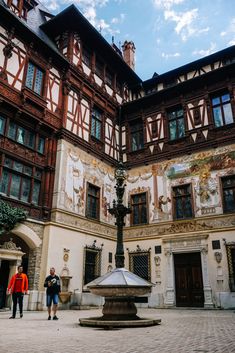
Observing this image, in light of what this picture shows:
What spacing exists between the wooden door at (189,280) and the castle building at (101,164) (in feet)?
0.16

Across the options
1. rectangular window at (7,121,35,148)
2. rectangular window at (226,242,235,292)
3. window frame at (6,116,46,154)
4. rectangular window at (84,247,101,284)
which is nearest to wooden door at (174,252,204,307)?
rectangular window at (226,242,235,292)

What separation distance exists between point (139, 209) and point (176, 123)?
5.42 m

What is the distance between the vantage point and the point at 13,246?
12359mm

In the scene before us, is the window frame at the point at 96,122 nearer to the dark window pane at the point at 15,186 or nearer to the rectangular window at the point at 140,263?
the dark window pane at the point at 15,186

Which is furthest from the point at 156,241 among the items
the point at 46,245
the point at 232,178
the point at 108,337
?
the point at 108,337

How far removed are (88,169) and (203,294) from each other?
8325mm

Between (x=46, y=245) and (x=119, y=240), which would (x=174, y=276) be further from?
(x=119, y=240)

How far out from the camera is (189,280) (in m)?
15.3

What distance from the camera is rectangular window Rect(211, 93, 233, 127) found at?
16.7m

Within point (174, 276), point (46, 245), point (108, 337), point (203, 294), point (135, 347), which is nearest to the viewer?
point (135, 347)

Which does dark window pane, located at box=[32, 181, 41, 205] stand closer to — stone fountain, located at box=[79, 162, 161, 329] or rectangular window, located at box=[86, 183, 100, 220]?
rectangular window, located at box=[86, 183, 100, 220]

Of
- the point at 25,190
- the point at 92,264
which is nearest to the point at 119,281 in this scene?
the point at 25,190

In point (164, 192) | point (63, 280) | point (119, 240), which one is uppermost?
point (164, 192)

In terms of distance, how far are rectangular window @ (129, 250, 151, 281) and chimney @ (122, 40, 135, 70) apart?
13.9 metres
